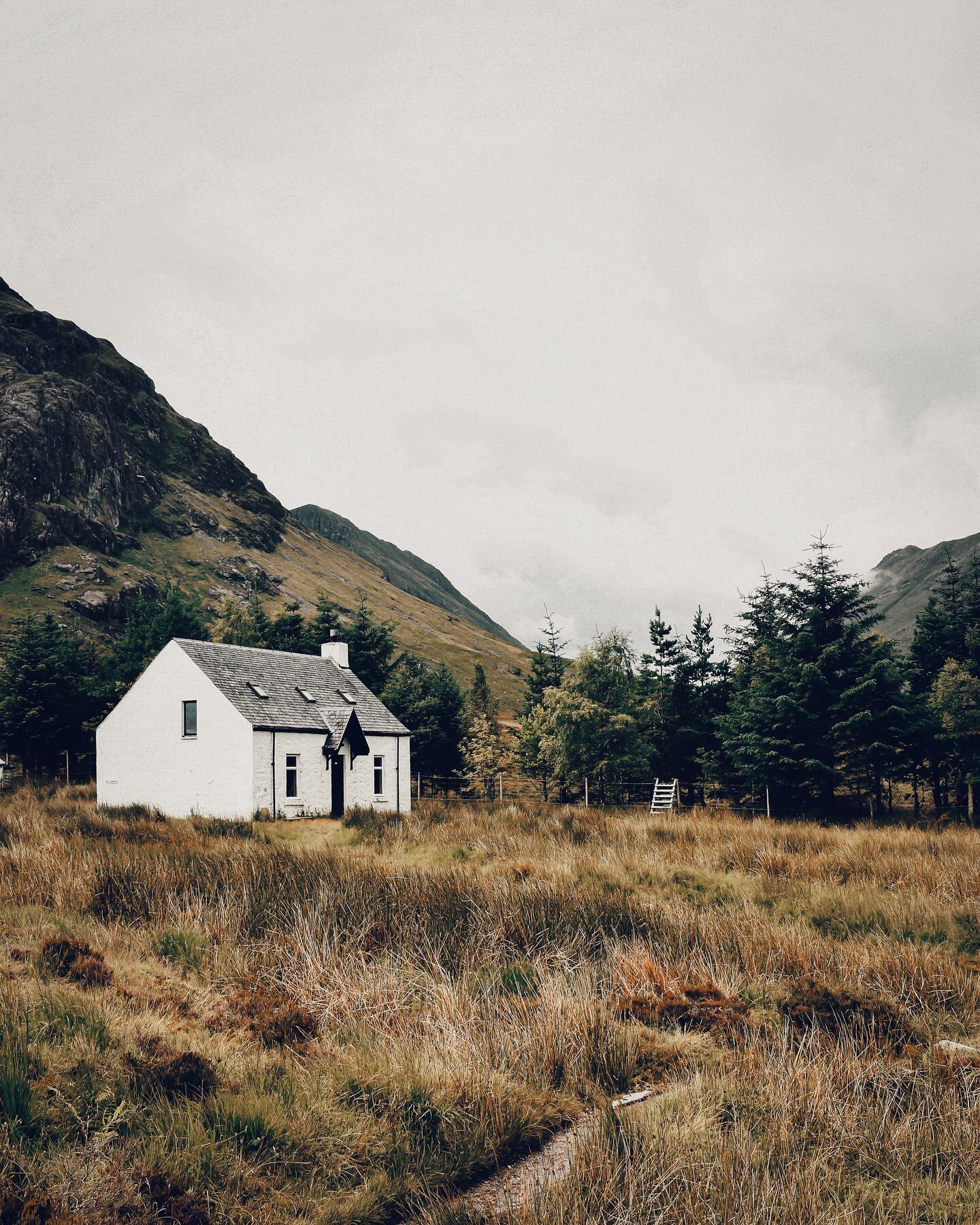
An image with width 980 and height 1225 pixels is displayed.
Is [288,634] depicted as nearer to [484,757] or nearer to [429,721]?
[429,721]

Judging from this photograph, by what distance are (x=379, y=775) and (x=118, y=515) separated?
12491 centimetres

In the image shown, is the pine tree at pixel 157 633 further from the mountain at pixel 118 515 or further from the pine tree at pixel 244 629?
the mountain at pixel 118 515

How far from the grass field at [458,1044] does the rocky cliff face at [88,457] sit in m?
116

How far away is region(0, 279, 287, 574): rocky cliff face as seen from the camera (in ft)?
396

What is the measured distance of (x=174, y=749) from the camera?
31.8 metres

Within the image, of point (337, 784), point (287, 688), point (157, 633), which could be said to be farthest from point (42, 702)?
point (337, 784)

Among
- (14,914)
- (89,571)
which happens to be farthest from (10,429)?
(14,914)

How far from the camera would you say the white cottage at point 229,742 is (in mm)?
30438

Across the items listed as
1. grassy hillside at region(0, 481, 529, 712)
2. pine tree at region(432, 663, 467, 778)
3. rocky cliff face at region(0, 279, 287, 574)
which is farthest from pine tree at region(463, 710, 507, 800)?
rocky cliff face at region(0, 279, 287, 574)

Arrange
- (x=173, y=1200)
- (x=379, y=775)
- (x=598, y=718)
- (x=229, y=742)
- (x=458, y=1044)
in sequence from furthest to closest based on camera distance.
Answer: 1. (x=598, y=718)
2. (x=379, y=775)
3. (x=229, y=742)
4. (x=458, y=1044)
5. (x=173, y=1200)

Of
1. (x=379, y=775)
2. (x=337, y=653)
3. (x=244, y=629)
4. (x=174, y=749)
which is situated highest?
(x=244, y=629)

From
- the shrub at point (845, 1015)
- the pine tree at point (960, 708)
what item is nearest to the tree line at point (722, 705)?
the pine tree at point (960, 708)

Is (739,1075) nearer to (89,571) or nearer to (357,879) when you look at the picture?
(357,879)

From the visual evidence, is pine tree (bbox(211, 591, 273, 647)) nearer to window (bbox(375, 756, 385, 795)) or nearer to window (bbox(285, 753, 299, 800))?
window (bbox(375, 756, 385, 795))
